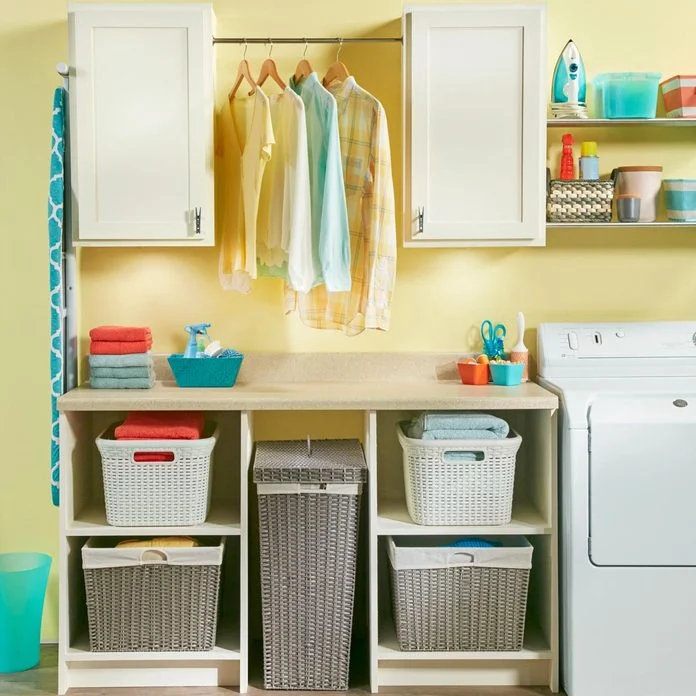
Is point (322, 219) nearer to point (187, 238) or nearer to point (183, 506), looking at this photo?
point (187, 238)

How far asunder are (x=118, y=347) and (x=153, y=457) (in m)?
0.40

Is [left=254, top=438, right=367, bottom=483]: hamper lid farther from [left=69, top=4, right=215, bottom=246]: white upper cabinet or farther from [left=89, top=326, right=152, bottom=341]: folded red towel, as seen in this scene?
[left=69, top=4, right=215, bottom=246]: white upper cabinet

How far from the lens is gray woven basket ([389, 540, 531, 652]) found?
9.67ft

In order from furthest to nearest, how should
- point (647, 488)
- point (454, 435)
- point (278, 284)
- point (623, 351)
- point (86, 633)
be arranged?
1. point (278, 284)
2. point (623, 351)
3. point (86, 633)
4. point (454, 435)
5. point (647, 488)

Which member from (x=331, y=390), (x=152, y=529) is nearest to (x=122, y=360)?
(x=152, y=529)

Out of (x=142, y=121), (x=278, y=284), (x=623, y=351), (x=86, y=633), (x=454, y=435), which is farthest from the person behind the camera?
(x=278, y=284)

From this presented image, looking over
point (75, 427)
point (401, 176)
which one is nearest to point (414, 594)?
point (75, 427)

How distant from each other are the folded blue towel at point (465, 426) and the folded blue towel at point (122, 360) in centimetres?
91

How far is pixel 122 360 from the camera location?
3.08 m

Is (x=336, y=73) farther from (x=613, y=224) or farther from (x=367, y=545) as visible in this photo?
(x=367, y=545)

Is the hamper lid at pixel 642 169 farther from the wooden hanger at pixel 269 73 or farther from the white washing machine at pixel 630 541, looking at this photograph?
the wooden hanger at pixel 269 73

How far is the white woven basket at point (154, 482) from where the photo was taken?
2918 millimetres

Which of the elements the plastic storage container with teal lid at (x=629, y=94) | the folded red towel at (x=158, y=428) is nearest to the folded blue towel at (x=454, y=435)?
the folded red towel at (x=158, y=428)

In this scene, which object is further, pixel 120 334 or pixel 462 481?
→ pixel 120 334
